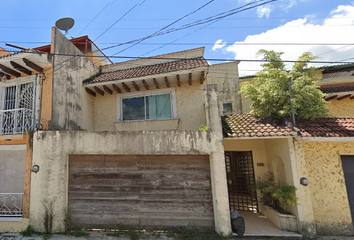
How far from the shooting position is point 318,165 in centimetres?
612

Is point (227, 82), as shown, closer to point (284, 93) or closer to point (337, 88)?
point (337, 88)

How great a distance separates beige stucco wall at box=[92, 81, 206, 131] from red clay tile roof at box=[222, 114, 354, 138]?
170cm

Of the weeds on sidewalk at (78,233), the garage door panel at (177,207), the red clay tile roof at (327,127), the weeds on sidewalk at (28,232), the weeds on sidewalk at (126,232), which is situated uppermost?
the red clay tile roof at (327,127)

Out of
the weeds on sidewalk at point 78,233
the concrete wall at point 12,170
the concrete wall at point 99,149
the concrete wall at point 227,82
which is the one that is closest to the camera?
the weeds on sidewalk at point 78,233

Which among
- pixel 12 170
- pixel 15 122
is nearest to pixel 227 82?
pixel 15 122

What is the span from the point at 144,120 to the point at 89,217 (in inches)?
181

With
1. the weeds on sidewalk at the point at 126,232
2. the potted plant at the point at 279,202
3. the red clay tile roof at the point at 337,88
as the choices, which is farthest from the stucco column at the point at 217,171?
the red clay tile roof at the point at 337,88

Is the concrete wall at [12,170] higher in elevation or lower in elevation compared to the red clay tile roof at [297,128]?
lower

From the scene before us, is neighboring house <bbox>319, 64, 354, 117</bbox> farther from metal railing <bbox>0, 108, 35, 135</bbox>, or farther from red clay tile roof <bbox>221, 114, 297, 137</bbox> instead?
metal railing <bbox>0, 108, 35, 135</bbox>

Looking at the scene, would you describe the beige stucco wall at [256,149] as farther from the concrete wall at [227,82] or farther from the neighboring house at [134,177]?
the concrete wall at [227,82]

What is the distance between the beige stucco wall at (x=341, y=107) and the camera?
35.6 feet

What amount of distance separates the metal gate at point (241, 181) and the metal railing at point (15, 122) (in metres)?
8.69

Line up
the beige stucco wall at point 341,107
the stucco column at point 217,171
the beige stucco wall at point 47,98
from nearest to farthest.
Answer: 1. the stucco column at point 217,171
2. the beige stucco wall at point 47,98
3. the beige stucco wall at point 341,107

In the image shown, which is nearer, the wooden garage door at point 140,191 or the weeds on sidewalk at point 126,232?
the weeds on sidewalk at point 126,232
